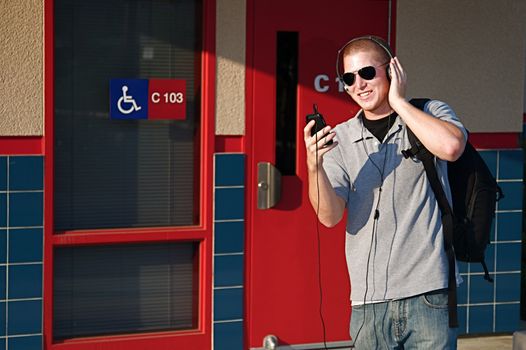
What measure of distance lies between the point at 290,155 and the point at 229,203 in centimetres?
50

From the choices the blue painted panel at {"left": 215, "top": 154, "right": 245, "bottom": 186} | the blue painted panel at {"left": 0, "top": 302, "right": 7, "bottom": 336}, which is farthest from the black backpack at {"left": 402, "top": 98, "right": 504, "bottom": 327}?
the blue painted panel at {"left": 0, "top": 302, "right": 7, "bottom": 336}

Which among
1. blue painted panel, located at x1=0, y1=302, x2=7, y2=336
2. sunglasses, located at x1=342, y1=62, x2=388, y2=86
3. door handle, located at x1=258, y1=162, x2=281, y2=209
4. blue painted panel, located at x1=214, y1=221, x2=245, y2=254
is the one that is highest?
sunglasses, located at x1=342, y1=62, x2=388, y2=86

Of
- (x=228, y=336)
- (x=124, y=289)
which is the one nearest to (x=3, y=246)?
(x=124, y=289)

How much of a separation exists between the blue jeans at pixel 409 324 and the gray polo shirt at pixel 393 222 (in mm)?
42

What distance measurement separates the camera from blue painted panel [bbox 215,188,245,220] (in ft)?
20.0

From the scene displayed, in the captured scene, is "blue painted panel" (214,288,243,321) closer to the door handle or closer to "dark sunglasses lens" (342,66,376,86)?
A: the door handle

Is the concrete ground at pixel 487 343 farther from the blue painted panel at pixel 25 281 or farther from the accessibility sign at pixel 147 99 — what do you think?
the blue painted panel at pixel 25 281

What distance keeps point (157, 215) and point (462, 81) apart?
217 cm

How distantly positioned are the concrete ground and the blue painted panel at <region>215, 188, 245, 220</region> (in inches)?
68.7

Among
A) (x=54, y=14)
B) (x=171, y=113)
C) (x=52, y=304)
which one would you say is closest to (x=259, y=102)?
(x=171, y=113)

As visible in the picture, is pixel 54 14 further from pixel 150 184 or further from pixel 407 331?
pixel 407 331

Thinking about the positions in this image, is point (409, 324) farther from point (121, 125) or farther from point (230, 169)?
point (121, 125)

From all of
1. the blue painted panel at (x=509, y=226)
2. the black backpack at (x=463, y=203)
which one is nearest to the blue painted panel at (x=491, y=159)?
the blue painted panel at (x=509, y=226)

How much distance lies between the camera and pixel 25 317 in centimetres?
571
